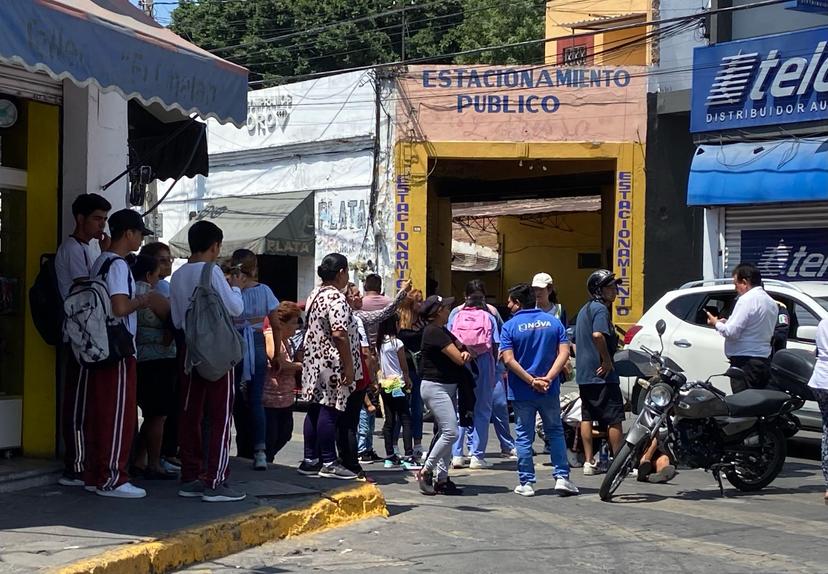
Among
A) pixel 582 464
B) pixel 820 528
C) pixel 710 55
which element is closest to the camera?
pixel 820 528

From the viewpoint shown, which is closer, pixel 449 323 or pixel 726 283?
pixel 449 323

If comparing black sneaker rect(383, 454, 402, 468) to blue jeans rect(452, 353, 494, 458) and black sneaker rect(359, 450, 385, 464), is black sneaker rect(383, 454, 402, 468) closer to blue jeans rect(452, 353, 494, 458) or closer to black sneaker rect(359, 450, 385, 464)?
black sneaker rect(359, 450, 385, 464)

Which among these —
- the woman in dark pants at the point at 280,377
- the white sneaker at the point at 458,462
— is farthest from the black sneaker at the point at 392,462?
the woman in dark pants at the point at 280,377

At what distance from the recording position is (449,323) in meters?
11.4

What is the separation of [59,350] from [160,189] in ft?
77.0

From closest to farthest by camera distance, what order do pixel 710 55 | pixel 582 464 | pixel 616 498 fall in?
pixel 616 498 < pixel 582 464 < pixel 710 55

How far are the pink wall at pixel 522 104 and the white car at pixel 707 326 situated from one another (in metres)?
8.42

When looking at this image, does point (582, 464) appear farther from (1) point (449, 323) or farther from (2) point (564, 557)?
(2) point (564, 557)

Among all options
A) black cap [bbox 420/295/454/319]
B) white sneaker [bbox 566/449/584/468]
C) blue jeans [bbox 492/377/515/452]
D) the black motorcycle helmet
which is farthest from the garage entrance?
black cap [bbox 420/295/454/319]

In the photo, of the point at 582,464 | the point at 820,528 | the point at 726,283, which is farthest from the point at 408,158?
the point at 820,528

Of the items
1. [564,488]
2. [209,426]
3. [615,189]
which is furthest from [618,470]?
[615,189]

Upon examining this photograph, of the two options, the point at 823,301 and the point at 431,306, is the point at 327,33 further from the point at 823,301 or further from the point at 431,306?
the point at 431,306

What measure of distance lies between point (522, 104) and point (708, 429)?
12748 millimetres

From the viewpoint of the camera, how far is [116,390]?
7059mm
